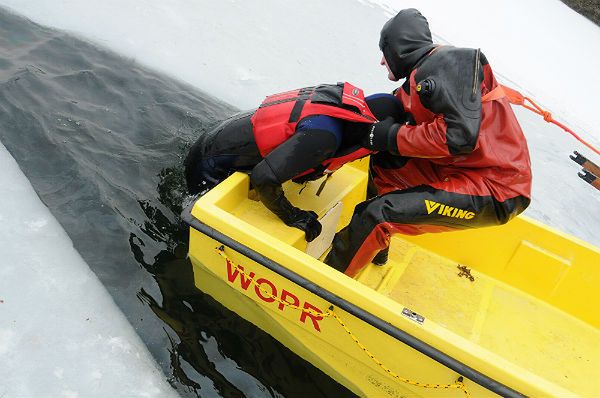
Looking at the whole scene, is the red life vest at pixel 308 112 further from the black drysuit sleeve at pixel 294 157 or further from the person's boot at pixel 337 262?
the person's boot at pixel 337 262

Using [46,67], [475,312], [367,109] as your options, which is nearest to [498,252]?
[475,312]

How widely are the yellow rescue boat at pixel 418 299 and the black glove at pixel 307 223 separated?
56 mm

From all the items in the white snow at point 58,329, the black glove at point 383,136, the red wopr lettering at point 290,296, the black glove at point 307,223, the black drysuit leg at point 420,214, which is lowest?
the white snow at point 58,329

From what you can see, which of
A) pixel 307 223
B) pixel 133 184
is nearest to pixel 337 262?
pixel 307 223

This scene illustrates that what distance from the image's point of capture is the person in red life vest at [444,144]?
2.34 m

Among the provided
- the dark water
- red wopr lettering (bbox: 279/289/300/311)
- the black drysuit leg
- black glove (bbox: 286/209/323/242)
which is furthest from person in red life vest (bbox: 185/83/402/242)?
the dark water

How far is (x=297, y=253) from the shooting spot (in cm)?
248

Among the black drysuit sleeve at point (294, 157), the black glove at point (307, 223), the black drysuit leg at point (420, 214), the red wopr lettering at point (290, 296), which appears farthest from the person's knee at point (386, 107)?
the red wopr lettering at point (290, 296)

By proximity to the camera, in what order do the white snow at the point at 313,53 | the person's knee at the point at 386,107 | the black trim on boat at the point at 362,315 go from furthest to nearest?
the white snow at the point at 313,53 → the person's knee at the point at 386,107 → the black trim on boat at the point at 362,315

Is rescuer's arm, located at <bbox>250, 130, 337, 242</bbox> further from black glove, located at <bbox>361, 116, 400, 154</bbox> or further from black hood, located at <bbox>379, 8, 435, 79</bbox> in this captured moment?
black hood, located at <bbox>379, 8, 435, 79</bbox>

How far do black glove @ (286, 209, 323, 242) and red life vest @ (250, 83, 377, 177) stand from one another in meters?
0.26

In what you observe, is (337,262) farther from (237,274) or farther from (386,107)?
(386,107)

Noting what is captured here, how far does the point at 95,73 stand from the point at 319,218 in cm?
267

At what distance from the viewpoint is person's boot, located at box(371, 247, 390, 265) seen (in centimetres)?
319
